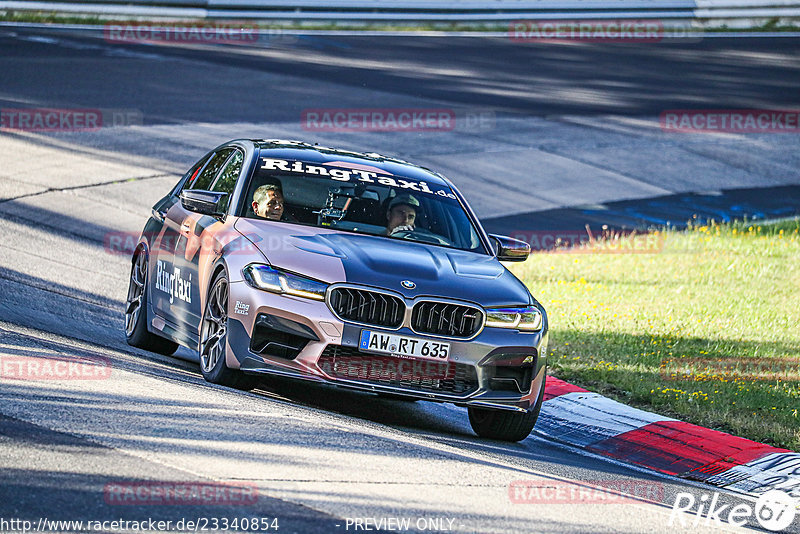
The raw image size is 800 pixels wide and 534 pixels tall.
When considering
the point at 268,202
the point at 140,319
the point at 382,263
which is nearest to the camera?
the point at 382,263

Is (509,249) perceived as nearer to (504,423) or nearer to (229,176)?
(504,423)

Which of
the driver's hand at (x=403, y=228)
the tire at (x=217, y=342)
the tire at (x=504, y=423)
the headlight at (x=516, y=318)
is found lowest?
the tire at (x=504, y=423)

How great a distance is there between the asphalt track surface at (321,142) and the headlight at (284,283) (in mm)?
705

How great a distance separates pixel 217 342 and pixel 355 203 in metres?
1.52

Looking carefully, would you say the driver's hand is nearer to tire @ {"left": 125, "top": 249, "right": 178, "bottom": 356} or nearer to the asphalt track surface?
the asphalt track surface

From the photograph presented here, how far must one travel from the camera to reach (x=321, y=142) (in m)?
21.4

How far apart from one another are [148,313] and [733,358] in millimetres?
5076

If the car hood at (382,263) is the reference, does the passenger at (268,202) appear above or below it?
above

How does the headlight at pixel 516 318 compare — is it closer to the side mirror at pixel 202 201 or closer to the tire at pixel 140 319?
the side mirror at pixel 202 201

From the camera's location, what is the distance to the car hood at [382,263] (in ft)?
25.8

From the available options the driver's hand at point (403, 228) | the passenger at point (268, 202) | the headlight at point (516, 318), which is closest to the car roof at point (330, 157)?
the passenger at point (268, 202)

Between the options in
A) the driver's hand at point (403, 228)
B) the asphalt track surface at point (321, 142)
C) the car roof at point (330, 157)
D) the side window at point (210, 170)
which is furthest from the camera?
the side window at point (210, 170)

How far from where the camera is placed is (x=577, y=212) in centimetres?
1952

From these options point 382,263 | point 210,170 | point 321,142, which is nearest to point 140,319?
point 210,170
